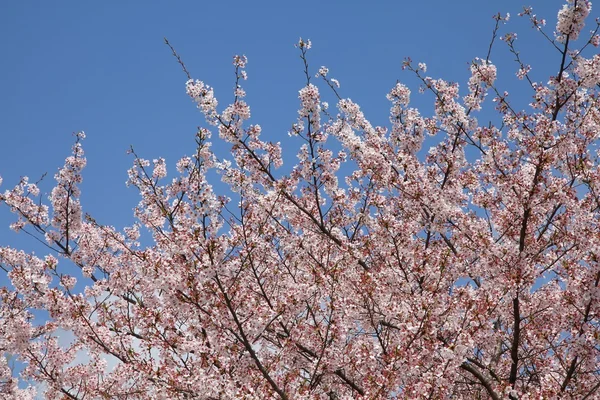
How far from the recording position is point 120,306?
32.3 feet

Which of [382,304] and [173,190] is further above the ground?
[173,190]

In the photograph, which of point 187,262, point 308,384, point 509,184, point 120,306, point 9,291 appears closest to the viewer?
point 187,262

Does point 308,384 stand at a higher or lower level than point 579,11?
lower

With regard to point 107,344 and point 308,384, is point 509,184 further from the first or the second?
point 107,344

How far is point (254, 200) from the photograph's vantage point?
1010 centimetres

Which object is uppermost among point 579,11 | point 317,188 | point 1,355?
point 579,11

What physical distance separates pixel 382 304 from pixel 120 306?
15.8ft

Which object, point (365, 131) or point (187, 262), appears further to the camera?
point (365, 131)

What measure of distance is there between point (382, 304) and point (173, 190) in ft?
14.6

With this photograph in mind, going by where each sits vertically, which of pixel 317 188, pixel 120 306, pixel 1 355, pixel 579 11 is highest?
pixel 579 11

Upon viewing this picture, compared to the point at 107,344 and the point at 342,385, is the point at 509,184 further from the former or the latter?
the point at 107,344

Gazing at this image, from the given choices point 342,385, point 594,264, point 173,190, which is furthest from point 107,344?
point 594,264

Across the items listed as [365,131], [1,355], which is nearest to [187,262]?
[365,131]

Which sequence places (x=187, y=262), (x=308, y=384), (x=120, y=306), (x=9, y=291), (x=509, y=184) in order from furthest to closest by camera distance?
1. (x=9, y=291)
2. (x=120, y=306)
3. (x=509, y=184)
4. (x=308, y=384)
5. (x=187, y=262)
